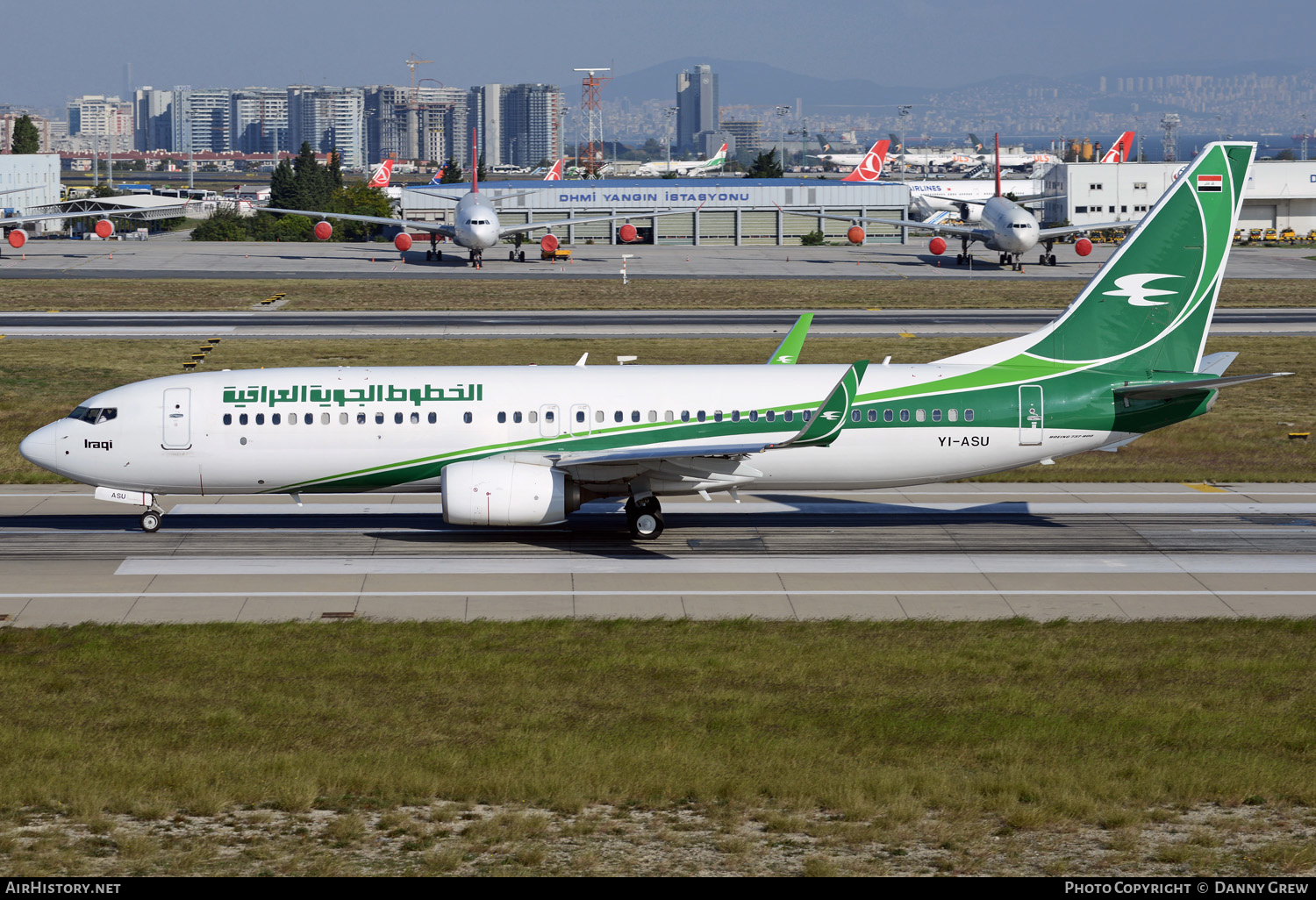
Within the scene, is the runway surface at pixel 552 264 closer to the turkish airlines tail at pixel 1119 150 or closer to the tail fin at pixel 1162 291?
the turkish airlines tail at pixel 1119 150

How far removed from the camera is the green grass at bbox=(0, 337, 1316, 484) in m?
40.7

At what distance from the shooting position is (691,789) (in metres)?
15.7

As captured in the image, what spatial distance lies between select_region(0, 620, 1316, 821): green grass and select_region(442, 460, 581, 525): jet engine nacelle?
4.85 m

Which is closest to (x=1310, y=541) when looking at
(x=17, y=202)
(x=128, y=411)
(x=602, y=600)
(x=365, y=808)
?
(x=602, y=600)

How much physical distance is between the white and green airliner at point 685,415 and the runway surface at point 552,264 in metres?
68.9

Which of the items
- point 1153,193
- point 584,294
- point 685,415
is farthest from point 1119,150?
point 685,415

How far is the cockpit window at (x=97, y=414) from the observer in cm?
3050

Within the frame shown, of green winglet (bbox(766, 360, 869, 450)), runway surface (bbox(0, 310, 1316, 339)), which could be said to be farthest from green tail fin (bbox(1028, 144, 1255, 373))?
runway surface (bbox(0, 310, 1316, 339))

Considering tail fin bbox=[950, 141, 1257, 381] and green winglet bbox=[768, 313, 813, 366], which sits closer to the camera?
tail fin bbox=[950, 141, 1257, 381]

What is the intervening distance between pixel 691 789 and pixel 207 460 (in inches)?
729

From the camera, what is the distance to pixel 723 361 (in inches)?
2231

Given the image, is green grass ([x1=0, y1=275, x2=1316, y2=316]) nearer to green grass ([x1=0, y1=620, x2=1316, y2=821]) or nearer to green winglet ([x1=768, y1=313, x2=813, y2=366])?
green winglet ([x1=768, y1=313, x2=813, y2=366])

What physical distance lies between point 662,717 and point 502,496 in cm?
1092

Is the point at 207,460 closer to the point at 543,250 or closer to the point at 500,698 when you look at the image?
the point at 500,698
